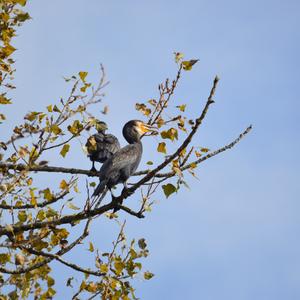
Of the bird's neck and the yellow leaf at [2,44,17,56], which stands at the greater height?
the bird's neck

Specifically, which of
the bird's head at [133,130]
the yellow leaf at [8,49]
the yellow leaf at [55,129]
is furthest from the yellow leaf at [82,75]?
the bird's head at [133,130]

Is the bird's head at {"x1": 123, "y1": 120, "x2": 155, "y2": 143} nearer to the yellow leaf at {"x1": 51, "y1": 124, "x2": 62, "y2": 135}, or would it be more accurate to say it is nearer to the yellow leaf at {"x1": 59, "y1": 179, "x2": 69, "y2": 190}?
the yellow leaf at {"x1": 59, "y1": 179, "x2": 69, "y2": 190}

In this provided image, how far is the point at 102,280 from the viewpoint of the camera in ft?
17.0

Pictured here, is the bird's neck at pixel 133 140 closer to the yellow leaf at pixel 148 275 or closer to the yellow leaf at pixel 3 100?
the yellow leaf at pixel 3 100

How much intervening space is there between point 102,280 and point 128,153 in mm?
2824

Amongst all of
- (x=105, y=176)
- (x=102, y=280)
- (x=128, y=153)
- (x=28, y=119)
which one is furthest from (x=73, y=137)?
(x=128, y=153)

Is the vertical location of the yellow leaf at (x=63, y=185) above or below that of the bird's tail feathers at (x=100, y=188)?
below

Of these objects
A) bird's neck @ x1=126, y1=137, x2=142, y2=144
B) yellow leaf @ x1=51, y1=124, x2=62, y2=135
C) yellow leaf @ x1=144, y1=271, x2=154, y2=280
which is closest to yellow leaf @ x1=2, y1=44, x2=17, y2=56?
yellow leaf @ x1=51, y1=124, x2=62, y2=135

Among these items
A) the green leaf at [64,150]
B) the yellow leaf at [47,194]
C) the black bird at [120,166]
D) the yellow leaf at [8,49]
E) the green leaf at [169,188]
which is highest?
the black bird at [120,166]

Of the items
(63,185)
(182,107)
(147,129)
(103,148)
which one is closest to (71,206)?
(63,185)

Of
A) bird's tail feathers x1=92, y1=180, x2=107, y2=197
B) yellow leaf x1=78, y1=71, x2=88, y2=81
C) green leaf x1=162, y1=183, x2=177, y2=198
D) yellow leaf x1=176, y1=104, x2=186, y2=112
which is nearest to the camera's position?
green leaf x1=162, y1=183, x2=177, y2=198

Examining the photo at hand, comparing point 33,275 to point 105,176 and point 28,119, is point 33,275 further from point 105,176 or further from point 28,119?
point 105,176

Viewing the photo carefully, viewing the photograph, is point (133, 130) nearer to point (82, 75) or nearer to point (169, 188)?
point (82, 75)

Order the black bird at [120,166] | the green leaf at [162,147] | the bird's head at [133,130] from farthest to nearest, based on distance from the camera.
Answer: the bird's head at [133,130]
the black bird at [120,166]
the green leaf at [162,147]
